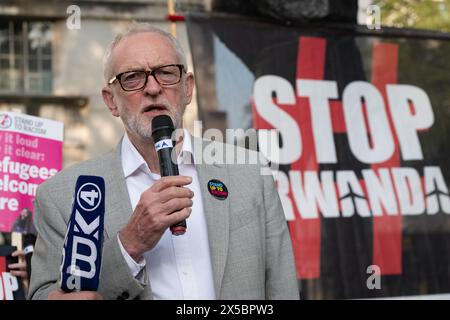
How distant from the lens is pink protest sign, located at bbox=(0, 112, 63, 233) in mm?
4012

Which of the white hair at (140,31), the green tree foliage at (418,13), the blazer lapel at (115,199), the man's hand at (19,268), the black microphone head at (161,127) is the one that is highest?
the green tree foliage at (418,13)

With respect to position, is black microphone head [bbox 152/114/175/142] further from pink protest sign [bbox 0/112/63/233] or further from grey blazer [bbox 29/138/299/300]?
pink protest sign [bbox 0/112/63/233]

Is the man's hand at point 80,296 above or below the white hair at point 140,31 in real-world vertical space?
below

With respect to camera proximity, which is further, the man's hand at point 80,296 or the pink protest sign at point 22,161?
the pink protest sign at point 22,161

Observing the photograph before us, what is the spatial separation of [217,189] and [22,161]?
191cm

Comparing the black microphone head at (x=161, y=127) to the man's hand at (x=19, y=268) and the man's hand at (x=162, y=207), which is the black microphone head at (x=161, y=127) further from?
the man's hand at (x=19, y=268)

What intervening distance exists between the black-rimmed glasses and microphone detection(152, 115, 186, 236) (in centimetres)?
15

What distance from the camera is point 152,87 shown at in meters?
2.39

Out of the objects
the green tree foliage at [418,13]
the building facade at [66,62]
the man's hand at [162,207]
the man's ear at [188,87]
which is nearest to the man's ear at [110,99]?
the man's ear at [188,87]

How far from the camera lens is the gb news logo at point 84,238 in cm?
193
